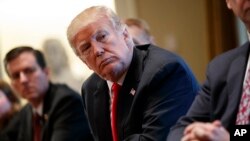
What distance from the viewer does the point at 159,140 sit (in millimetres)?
1428

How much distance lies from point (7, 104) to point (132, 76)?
1.22 m

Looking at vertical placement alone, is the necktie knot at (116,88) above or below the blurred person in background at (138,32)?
below

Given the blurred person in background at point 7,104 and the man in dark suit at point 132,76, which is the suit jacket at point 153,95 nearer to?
the man in dark suit at point 132,76

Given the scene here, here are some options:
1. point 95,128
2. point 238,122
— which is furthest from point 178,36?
point 238,122

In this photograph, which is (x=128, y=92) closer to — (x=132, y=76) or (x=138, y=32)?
(x=132, y=76)

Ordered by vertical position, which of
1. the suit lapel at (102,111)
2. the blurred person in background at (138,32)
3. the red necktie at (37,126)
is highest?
the blurred person in background at (138,32)

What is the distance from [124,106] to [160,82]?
162 mm

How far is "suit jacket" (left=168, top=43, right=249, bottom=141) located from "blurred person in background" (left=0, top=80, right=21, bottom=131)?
4.67ft

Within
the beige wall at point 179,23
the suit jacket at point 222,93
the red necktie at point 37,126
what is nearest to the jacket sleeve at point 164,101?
the suit jacket at point 222,93

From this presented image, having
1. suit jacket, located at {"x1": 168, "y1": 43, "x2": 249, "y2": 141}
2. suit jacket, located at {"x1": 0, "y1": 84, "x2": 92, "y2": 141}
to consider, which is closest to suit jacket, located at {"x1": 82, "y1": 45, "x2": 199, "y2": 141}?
suit jacket, located at {"x1": 168, "y1": 43, "x2": 249, "y2": 141}

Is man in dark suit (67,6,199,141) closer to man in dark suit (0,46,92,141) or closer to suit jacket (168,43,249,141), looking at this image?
suit jacket (168,43,249,141)

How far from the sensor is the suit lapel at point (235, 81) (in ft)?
3.73

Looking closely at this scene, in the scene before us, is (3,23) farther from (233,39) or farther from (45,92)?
(233,39)

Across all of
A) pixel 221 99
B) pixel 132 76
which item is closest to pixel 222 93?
pixel 221 99
